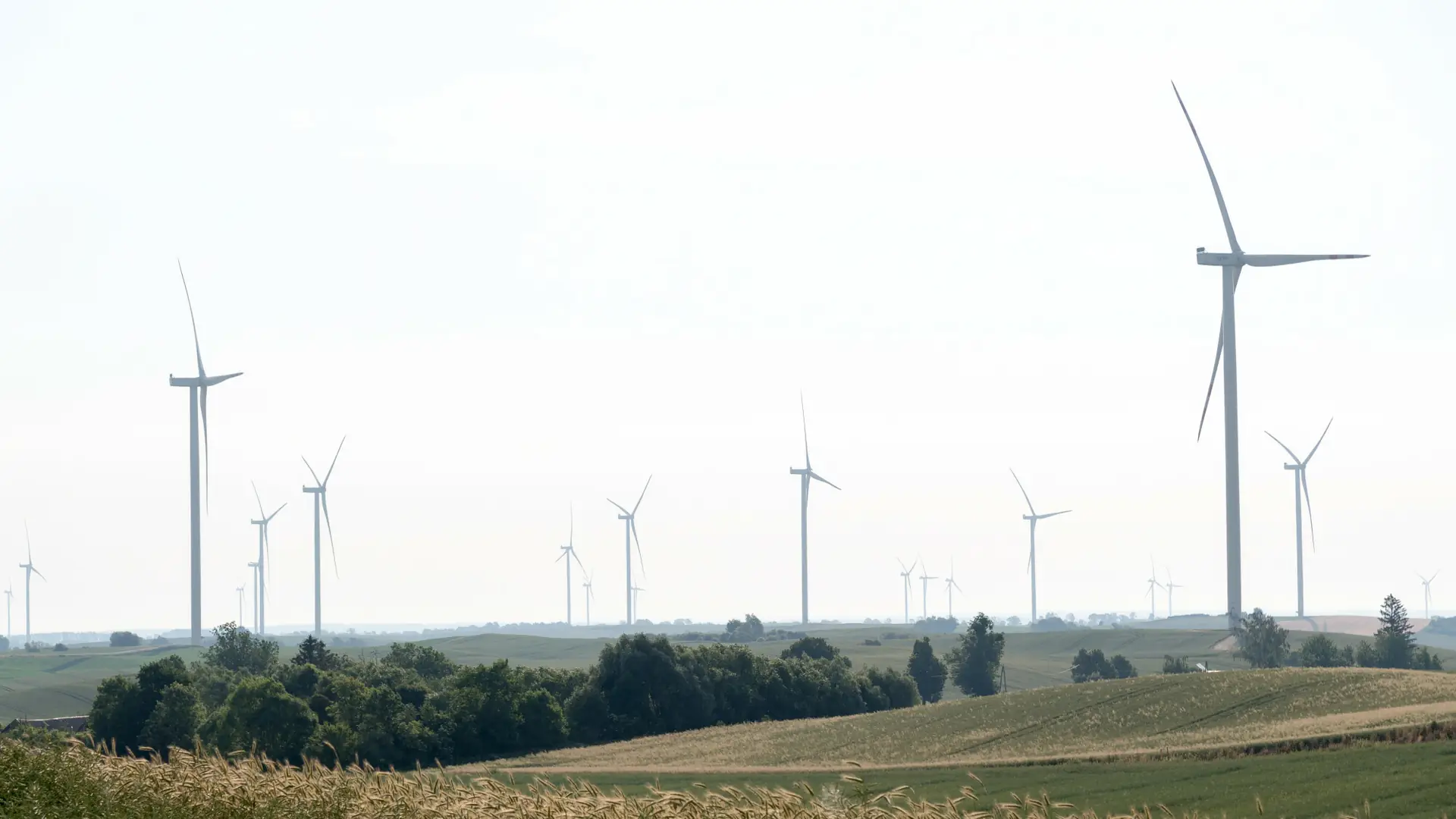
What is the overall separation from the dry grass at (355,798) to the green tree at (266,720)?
6786cm

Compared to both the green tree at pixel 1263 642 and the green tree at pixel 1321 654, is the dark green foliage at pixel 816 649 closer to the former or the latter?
the green tree at pixel 1263 642

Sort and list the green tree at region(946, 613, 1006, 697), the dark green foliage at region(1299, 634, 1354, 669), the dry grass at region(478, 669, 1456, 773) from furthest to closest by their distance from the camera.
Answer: the green tree at region(946, 613, 1006, 697)
the dark green foliage at region(1299, 634, 1354, 669)
the dry grass at region(478, 669, 1456, 773)

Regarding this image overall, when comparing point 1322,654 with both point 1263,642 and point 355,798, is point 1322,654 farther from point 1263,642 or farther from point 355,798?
point 355,798

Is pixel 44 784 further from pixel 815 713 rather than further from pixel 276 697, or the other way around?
pixel 815 713

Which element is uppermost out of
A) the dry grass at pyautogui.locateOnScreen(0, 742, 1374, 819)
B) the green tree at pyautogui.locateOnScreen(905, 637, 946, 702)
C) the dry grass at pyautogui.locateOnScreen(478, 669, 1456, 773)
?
the dry grass at pyautogui.locateOnScreen(0, 742, 1374, 819)

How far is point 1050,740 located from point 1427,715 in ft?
68.8

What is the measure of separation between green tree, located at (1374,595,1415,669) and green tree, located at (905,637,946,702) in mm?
44020

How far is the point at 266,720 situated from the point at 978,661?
8569cm

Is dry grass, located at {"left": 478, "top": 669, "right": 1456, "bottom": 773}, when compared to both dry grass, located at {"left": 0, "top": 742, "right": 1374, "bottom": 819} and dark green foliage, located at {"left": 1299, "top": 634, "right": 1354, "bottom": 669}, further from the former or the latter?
dark green foliage, located at {"left": 1299, "top": 634, "right": 1354, "bottom": 669}

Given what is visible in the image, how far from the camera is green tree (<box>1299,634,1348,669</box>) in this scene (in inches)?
5920

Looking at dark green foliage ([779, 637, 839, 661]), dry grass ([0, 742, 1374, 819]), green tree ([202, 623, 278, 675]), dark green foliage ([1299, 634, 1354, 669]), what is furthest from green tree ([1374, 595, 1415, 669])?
dry grass ([0, 742, 1374, 819])

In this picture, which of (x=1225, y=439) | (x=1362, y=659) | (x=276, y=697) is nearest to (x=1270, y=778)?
(x=276, y=697)

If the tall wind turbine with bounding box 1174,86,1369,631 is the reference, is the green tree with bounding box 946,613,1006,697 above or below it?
below

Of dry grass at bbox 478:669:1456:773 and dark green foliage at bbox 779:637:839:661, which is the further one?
dark green foliage at bbox 779:637:839:661
